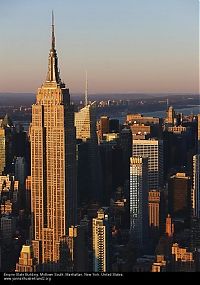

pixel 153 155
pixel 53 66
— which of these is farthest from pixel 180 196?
pixel 53 66

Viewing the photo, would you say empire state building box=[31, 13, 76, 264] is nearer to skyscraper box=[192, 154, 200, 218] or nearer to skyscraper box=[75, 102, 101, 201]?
skyscraper box=[75, 102, 101, 201]

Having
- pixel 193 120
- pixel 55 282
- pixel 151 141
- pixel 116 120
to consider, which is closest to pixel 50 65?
pixel 116 120

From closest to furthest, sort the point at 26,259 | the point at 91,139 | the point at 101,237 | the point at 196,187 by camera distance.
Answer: the point at 26,259, the point at 101,237, the point at 196,187, the point at 91,139

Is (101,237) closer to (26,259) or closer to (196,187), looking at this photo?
(26,259)

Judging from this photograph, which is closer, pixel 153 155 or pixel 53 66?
pixel 53 66

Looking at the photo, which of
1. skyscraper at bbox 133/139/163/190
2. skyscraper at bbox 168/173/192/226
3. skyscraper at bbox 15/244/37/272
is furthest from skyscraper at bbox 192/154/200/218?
skyscraper at bbox 15/244/37/272

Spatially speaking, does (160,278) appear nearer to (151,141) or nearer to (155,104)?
(155,104)
